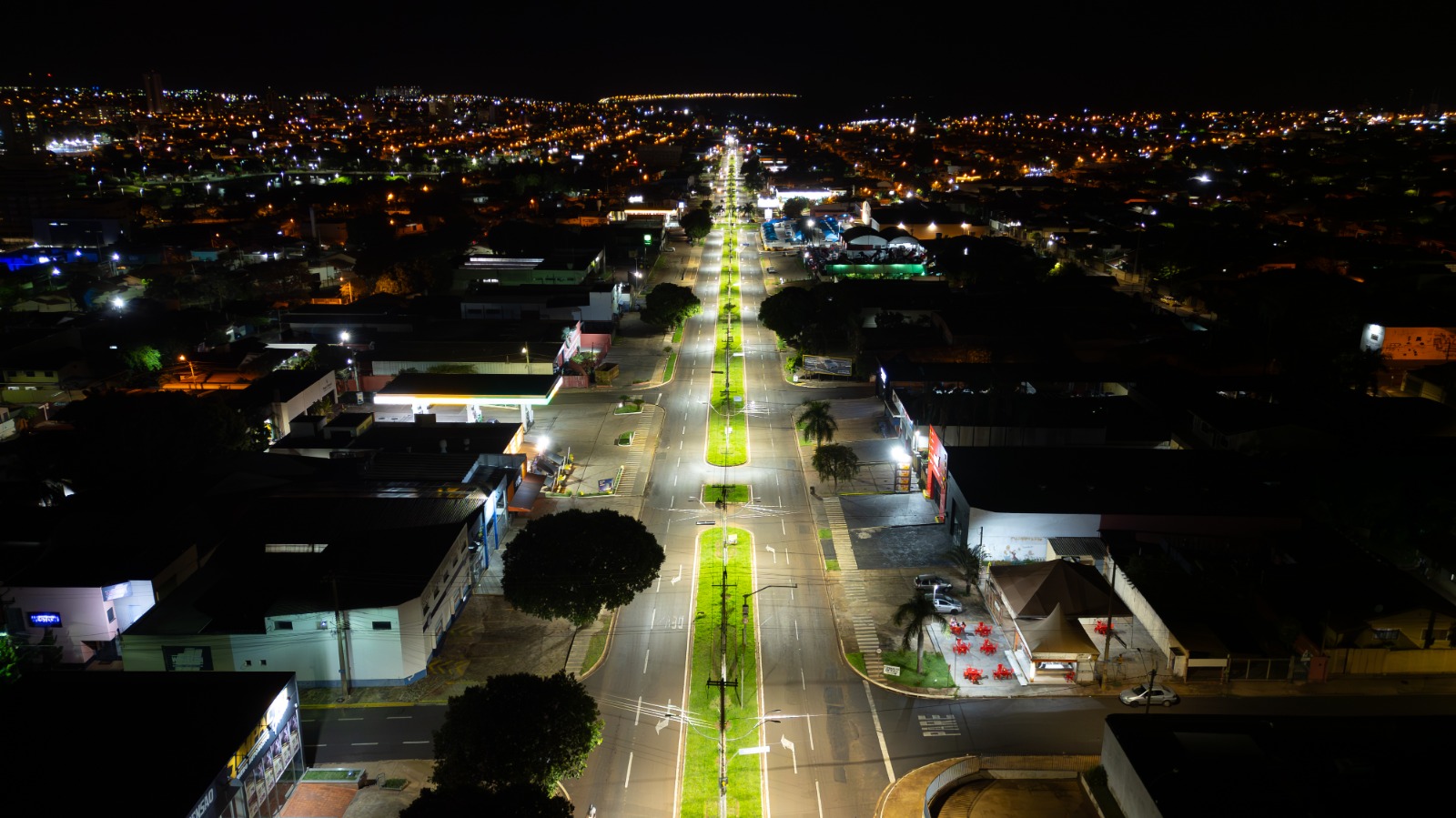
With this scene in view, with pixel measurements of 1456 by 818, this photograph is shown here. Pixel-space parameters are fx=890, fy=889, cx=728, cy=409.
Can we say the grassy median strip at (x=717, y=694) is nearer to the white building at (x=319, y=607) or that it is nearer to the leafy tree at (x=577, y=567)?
the leafy tree at (x=577, y=567)

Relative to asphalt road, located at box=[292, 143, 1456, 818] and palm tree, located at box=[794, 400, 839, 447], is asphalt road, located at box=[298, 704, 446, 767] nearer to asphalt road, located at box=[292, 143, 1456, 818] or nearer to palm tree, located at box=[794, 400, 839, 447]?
asphalt road, located at box=[292, 143, 1456, 818]

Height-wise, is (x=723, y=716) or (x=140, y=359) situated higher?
(x=140, y=359)

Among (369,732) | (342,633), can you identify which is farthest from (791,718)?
(342,633)

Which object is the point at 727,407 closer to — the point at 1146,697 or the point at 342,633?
the point at 342,633

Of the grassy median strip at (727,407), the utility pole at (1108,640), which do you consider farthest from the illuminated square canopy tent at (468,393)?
the utility pole at (1108,640)

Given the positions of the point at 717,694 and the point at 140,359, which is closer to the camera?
the point at 717,694

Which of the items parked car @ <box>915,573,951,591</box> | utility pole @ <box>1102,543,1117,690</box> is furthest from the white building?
utility pole @ <box>1102,543,1117,690</box>
